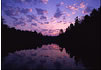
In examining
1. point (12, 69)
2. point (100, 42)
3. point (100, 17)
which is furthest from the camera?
point (100, 17)

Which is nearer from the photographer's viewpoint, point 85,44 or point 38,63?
A: point 38,63

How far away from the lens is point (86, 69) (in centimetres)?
921

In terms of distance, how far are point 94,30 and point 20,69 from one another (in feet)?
101

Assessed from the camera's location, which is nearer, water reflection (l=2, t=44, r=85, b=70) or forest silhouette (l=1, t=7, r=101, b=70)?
water reflection (l=2, t=44, r=85, b=70)

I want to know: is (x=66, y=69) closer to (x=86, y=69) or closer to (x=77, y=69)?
(x=77, y=69)

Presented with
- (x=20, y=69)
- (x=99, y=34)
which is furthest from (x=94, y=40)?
(x=20, y=69)

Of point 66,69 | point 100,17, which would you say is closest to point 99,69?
point 66,69

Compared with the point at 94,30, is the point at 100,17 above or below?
above

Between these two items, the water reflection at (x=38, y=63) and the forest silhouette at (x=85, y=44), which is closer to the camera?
the water reflection at (x=38, y=63)

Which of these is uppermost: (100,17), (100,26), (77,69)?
(100,17)

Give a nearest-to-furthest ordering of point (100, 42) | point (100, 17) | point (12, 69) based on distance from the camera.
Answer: point (12, 69) → point (100, 42) → point (100, 17)

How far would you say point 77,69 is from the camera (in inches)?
367

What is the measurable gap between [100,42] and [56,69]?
80.5 ft

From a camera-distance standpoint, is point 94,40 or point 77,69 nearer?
point 77,69
